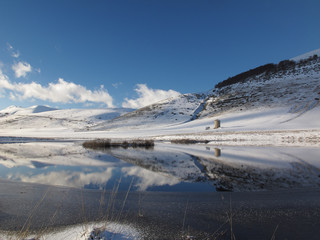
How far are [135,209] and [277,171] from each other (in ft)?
26.5

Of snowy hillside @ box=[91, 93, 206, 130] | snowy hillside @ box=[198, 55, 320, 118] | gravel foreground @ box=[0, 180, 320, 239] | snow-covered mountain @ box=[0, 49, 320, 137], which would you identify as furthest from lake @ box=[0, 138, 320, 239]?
snowy hillside @ box=[91, 93, 206, 130]

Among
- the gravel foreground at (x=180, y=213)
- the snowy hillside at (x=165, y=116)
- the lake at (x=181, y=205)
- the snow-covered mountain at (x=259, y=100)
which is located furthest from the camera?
the snowy hillside at (x=165, y=116)

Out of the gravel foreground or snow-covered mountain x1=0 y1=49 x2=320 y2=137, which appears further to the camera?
snow-covered mountain x1=0 y1=49 x2=320 y2=137

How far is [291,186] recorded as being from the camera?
7.26 metres

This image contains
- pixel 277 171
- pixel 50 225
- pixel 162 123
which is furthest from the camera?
pixel 162 123

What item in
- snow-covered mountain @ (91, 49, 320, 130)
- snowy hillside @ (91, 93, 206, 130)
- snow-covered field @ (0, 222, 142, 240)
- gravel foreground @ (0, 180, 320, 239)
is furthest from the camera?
snowy hillside @ (91, 93, 206, 130)

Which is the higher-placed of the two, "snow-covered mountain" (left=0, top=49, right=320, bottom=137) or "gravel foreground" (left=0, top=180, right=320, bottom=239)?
"snow-covered mountain" (left=0, top=49, right=320, bottom=137)

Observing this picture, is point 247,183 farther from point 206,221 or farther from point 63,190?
point 63,190

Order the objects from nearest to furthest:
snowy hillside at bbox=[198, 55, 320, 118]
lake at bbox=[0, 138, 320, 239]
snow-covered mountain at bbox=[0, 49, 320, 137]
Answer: lake at bbox=[0, 138, 320, 239] → snow-covered mountain at bbox=[0, 49, 320, 137] → snowy hillside at bbox=[198, 55, 320, 118]

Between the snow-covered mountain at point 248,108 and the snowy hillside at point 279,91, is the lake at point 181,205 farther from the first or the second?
the snowy hillside at point 279,91

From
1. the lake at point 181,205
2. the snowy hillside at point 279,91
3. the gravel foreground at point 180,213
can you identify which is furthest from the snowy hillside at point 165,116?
the gravel foreground at point 180,213

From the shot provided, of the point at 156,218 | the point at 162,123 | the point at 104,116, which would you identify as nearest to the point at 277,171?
the point at 156,218

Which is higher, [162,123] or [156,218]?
[162,123]

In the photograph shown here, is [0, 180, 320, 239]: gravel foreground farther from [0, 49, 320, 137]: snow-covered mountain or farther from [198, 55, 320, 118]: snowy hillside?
[198, 55, 320, 118]: snowy hillside
